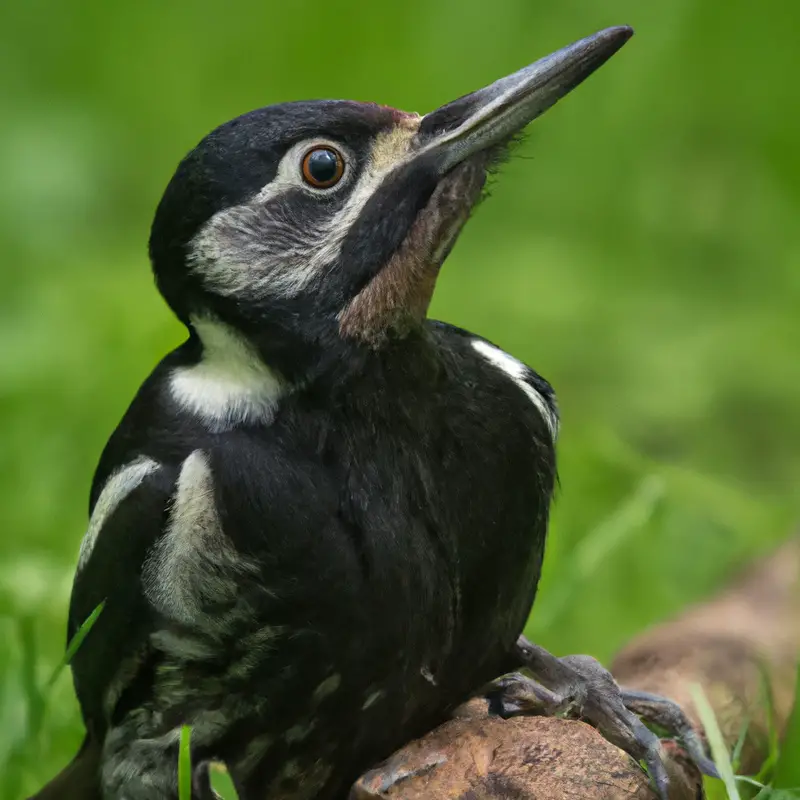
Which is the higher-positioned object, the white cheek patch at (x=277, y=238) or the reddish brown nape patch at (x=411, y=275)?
the white cheek patch at (x=277, y=238)

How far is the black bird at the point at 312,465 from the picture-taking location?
1976 mm

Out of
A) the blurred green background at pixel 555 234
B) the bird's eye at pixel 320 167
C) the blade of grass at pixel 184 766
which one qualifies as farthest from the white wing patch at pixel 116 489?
the blurred green background at pixel 555 234

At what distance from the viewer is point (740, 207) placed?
571 cm

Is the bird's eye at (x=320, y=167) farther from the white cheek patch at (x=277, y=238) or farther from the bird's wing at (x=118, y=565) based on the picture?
the bird's wing at (x=118, y=565)

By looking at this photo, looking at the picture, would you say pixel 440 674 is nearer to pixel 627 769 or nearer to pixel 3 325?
pixel 627 769

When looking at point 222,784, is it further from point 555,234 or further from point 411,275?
point 555,234

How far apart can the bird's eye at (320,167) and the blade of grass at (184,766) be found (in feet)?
2.84

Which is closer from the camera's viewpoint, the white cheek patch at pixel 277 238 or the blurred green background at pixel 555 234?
the white cheek patch at pixel 277 238

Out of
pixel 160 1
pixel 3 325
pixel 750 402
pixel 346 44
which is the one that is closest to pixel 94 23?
pixel 160 1

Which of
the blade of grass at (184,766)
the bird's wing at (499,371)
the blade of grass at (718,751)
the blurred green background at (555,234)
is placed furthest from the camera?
the blurred green background at (555,234)

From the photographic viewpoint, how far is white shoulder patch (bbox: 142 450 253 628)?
1966mm

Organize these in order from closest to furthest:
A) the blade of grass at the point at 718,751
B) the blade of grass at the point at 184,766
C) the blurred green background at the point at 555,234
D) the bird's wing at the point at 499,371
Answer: the blade of grass at the point at 184,766 → the blade of grass at the point at 718,751 → the bird's wing at the point at 499,371 → the blurred green background at the point at 555,234

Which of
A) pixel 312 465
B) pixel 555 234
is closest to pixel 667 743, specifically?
pixel 312 465

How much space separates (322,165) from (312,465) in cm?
47
